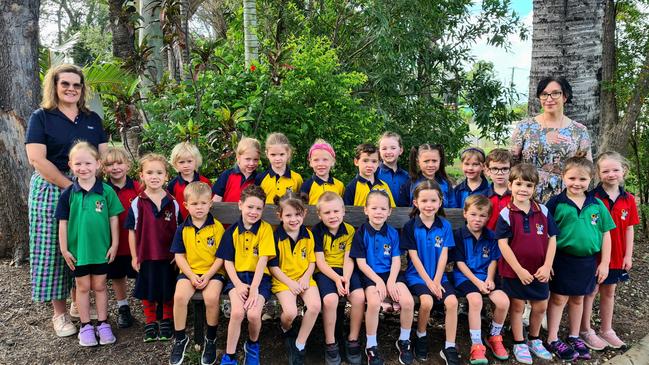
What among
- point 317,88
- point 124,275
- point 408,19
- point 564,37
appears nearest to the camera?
point 124,275

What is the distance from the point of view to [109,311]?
14.8 ft

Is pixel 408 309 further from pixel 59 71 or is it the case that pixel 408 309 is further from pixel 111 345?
pixel 59 71

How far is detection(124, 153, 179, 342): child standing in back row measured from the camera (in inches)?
151

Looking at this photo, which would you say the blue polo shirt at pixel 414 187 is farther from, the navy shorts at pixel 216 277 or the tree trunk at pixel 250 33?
the tree trunk at pixel 250 33

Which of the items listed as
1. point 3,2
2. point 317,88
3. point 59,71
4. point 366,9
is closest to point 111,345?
point 59,71

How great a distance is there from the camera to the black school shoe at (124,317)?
13.7 ft

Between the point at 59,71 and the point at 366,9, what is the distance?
4.54m

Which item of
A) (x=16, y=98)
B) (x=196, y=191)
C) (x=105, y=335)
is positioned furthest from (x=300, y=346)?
(x=16, y=98)

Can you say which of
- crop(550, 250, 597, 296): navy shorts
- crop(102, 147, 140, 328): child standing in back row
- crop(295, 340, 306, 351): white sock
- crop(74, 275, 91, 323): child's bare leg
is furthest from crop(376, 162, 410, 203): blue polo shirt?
crop(74, 275, 91, 323): child's bare leg

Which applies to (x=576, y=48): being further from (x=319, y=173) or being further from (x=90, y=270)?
(x=90, y=270)

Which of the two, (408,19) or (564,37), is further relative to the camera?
(408,19)

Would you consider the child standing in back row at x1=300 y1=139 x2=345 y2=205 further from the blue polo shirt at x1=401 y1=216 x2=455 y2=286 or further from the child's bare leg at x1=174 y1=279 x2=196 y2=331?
the child's bare leg at x1=174 y1=279 x2=196 y2=331

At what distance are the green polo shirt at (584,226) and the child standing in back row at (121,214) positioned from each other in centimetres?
339

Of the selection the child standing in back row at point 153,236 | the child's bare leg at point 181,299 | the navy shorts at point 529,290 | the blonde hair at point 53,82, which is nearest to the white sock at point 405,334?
the navy shorts at point 529,290
